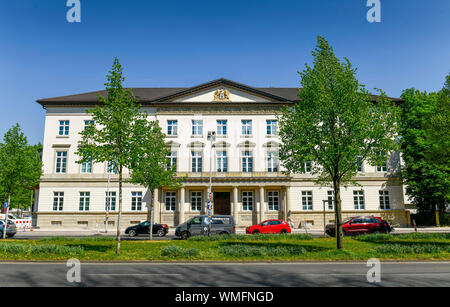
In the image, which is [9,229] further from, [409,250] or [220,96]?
[409,250]

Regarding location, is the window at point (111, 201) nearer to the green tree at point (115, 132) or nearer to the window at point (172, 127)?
the window at point (172, 127)

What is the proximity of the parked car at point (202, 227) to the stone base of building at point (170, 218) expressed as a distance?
14.5 m

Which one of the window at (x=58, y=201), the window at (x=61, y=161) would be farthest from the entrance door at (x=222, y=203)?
the window at (x=61, y=161)

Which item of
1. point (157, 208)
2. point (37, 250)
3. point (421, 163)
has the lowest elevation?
point (37, 250)

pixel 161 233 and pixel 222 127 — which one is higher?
pixel 222 127

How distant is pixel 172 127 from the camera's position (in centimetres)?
4128

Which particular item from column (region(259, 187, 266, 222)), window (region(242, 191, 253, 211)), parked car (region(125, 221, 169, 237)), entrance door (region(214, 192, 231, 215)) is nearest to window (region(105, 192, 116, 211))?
parked car (region(125, 221, 169, 237))

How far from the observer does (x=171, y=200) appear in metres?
39.8

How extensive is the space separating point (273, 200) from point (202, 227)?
17.9 m

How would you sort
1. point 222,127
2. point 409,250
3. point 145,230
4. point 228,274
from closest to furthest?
point 228,274, point 409,250, point 145,230, point 222,127

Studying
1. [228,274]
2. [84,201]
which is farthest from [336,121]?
[84,201]

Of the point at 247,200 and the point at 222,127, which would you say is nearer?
the point at 247,200

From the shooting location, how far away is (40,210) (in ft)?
129

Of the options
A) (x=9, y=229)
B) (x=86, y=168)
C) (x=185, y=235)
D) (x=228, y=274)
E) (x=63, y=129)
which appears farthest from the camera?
(x=63, y=129)
